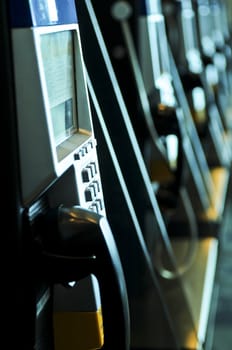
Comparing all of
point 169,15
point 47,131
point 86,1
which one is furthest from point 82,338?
point 169,15

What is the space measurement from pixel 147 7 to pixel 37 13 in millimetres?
1370

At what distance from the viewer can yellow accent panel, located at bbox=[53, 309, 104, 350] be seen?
0.80 metres

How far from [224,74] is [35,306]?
13.7ft

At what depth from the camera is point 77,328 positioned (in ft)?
2.60

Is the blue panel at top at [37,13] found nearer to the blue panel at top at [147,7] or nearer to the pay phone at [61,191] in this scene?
the pay phone at [61,191]

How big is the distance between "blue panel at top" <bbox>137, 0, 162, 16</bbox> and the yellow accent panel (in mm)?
1241

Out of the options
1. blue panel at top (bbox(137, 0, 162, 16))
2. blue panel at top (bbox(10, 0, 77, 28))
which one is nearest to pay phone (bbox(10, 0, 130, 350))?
blue panel at top (bbox(10, 0, 77, 28))

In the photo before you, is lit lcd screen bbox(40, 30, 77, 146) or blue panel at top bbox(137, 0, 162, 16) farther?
blue panel at top bbox(137, 0, 162, 16)

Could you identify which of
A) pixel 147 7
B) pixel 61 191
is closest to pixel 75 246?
pixel 61 191

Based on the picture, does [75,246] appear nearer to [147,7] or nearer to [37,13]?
[37,13]

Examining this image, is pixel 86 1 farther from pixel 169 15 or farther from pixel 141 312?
pixel 169 15

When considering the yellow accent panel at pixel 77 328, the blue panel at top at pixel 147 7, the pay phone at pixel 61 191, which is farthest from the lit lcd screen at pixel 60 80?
the blue panel at top at pixel 147 7

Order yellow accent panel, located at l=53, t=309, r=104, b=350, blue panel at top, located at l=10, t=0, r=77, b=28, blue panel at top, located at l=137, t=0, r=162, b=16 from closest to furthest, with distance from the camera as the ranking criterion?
1. blue panel at top, located at l=10, t=0, r=77, b=28
2. yellow accent panel, located at l=53, t=309, r=104, b=350
3. blue panel at top, located at l=137, t=0, r=162, b=16

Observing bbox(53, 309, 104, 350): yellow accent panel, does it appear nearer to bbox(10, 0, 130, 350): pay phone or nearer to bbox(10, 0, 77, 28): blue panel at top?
bbox(10, 0, 130, 350): pay phone
